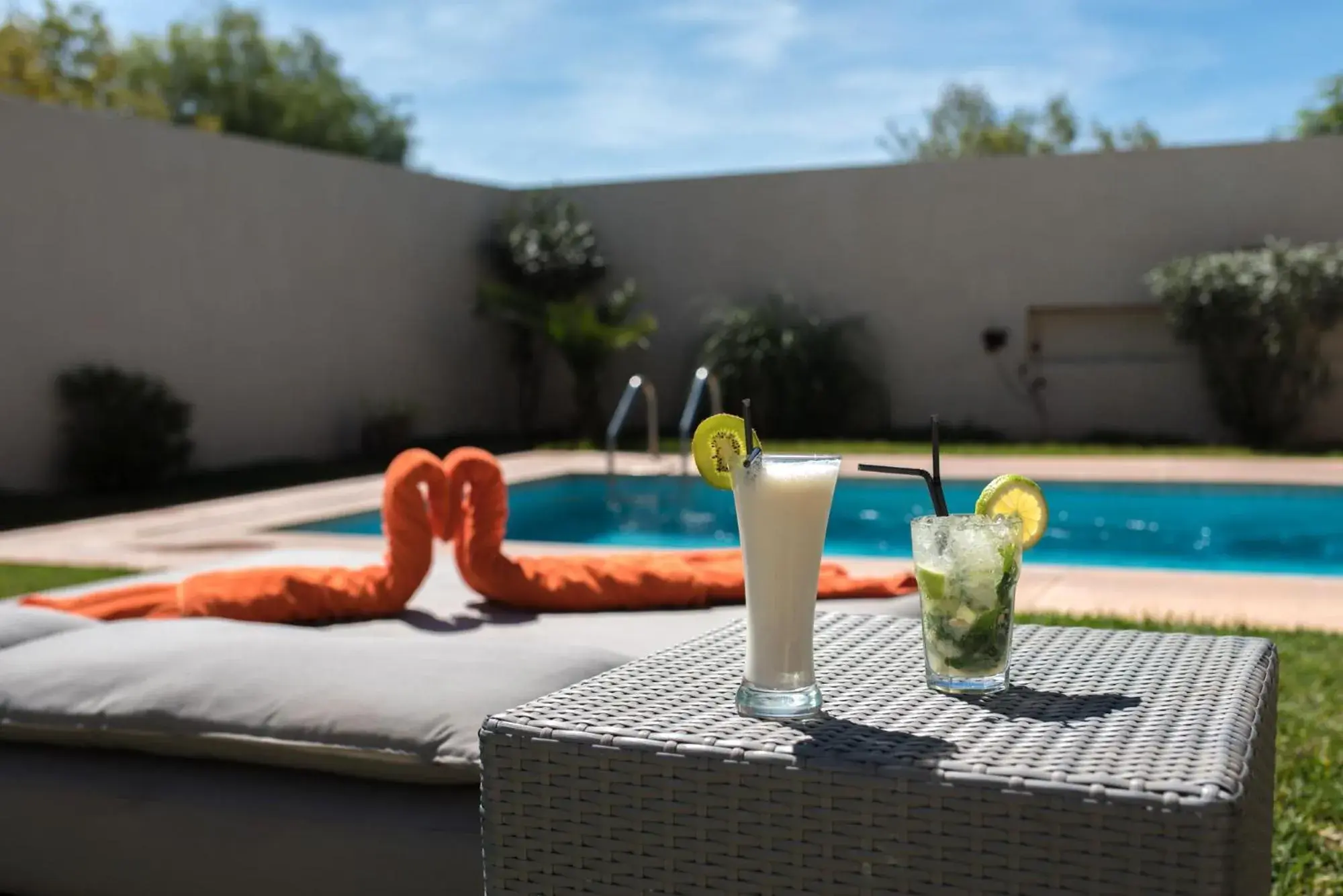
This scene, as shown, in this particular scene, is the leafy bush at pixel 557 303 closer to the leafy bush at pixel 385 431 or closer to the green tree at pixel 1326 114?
the leafy bush at pixel 385 431

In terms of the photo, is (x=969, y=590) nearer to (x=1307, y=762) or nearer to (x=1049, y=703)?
(x=1049, y=703)

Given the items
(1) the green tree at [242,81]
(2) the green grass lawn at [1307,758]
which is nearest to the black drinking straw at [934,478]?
(2) the green grass lawn at [1307,758]

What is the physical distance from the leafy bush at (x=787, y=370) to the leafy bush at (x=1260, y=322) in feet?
9.05

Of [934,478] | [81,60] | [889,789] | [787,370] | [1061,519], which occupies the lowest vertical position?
[1061,519]

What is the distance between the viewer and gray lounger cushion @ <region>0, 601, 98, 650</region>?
7.97ft

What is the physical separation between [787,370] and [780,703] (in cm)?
1058

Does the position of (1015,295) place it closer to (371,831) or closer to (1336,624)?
(1336,624)

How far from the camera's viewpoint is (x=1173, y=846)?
1095 mm

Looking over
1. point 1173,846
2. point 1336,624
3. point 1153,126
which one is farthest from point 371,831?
point 1153,126

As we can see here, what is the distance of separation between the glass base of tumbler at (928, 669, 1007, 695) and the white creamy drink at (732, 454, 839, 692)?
183 mm

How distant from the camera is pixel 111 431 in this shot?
8.84 meters

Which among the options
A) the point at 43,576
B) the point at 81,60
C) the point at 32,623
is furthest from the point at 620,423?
the point at 81,60

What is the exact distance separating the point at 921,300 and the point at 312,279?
213 inches

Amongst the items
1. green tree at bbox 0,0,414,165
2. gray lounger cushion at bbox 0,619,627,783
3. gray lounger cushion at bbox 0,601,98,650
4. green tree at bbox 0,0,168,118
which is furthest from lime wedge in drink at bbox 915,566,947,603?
green tree at bbox 0,0,414,165
